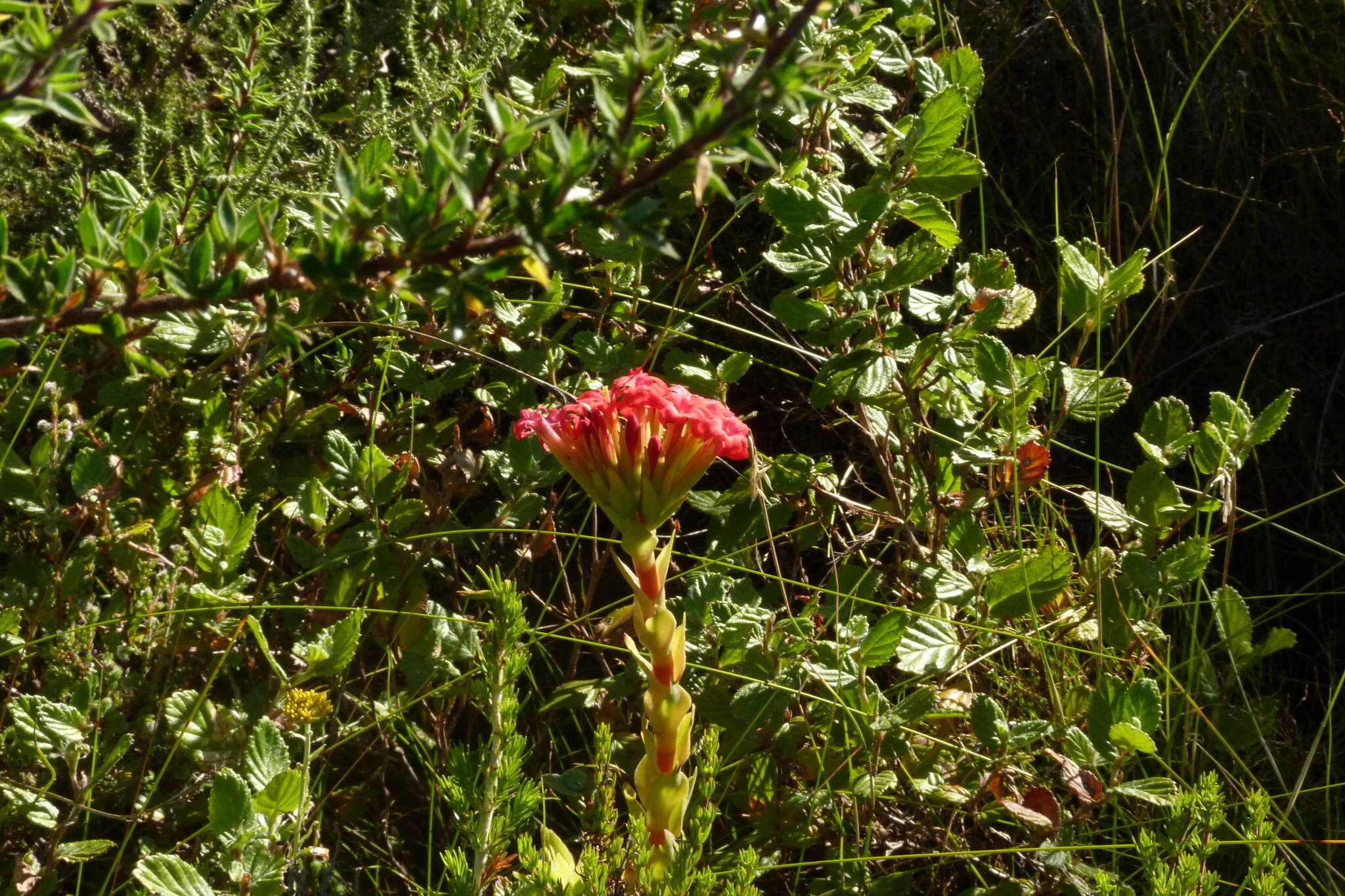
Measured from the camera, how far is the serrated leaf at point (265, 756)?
5.00ft

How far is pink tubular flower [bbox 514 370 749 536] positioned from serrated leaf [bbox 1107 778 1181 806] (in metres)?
0.73

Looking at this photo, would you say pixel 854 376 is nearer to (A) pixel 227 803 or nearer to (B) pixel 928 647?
(B) pixel 928 647

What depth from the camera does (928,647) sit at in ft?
5.87

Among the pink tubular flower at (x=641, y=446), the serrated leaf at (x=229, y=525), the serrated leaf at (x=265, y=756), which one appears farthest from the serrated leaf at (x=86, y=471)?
the pink tubular flower at (x=641, y=446)

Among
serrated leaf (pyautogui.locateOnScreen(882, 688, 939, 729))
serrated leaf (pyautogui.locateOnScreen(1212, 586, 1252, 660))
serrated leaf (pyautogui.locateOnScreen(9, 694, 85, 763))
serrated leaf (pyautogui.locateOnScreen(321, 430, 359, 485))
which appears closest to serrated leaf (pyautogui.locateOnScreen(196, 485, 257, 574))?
serrated leaf (pyautogui.locateOnScreen(321, 430, 359, 485))

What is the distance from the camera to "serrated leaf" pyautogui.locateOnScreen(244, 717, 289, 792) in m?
1.52

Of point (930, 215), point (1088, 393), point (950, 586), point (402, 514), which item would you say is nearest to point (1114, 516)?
point (1088, 393)

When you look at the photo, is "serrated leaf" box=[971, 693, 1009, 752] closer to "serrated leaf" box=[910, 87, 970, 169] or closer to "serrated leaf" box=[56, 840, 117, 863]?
"serrated leaf" box=[910, 87, 970, 169]

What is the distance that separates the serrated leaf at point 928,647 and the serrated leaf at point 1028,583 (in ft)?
0.29

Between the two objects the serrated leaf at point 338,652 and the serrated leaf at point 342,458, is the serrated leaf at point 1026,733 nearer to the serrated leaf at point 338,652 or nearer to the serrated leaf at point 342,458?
the serrated leaf at point 338,652

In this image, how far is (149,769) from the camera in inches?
75.2

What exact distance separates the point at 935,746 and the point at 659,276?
1110 millimetres

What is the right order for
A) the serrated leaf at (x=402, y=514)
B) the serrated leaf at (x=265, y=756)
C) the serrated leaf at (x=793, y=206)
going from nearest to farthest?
the serrated leaf at (x=265, y=756) < the serrated leaf at (x=793, y=206) < the serrated leaf at (x=402, y=514)

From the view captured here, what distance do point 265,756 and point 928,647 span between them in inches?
38.1
